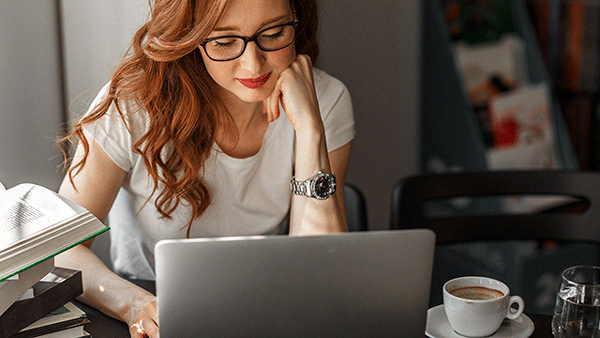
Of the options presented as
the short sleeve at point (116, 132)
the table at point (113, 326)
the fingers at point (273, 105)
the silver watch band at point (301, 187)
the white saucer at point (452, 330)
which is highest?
the fingers at point (273, 105)

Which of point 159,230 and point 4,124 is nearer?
point 159,230

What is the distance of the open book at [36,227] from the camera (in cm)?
87

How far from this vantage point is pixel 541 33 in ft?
7.64

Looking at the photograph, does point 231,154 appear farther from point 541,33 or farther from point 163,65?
point 541,33

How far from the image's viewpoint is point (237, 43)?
1198mm

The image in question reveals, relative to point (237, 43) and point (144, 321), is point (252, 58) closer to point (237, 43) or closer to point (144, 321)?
point (237, 43)

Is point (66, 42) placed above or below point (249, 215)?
above

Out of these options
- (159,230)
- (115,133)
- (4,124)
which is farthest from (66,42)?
(159,230)

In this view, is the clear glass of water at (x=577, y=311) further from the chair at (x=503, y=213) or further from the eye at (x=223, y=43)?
the eye at (x=223, y=43)

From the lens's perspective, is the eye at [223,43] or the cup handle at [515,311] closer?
the cup handle at [515,311]

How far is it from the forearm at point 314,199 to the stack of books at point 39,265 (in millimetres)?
→ 410

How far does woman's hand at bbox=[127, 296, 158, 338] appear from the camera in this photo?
0.95 meters

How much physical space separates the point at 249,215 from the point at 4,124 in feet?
2.25

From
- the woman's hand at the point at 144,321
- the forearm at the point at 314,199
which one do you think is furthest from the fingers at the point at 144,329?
the forearm at the point at 314,199
